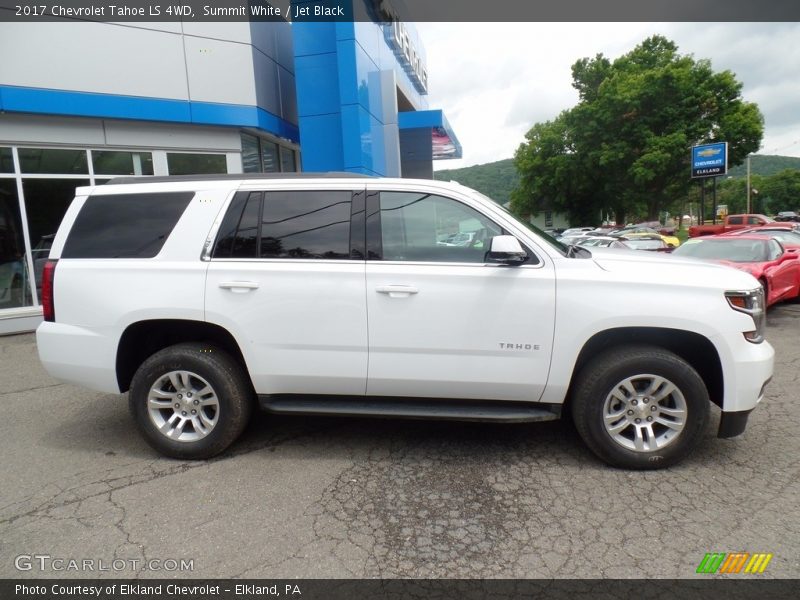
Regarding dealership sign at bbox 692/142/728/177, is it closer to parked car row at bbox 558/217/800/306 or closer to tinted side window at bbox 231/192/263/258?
parked car row at bbox 558/217/800/306

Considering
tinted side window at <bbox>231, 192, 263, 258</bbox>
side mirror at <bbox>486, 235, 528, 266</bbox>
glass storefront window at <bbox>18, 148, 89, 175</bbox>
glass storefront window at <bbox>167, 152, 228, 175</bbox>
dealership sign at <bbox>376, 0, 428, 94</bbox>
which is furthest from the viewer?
dealership sign at <bbox>376, 0, 428, 94</bbox>

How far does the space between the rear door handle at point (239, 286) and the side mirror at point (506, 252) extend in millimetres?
1619

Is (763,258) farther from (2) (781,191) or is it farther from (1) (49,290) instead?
(2) (781,191)

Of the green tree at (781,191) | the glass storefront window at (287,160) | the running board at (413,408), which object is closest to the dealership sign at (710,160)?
the glass storefront window at (287,160)

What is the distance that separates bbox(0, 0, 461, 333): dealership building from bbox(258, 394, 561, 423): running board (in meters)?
8.02

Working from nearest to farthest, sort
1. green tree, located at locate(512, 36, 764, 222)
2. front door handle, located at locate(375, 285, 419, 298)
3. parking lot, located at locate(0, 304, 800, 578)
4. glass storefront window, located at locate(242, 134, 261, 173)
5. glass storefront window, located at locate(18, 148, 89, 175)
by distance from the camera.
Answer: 1. parking lot, located at locate(0, 304, 800, 578)
2. front door handle, located at locate(375, 285, 419, 298)
3. glass storefront window, located at locate(18, 148, 89, 175)
4. glass storefront window, located at locate(242, 134, 261, 173)
5. green tree, located at locate(512, 36, 764, 222)

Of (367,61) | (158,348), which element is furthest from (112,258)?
(367,61)

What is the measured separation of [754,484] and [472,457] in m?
1.79

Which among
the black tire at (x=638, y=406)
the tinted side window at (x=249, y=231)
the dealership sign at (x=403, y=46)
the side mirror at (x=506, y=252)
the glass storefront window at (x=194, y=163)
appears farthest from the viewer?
the dealership sign at (x=403, y=46)

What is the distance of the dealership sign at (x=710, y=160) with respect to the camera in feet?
102

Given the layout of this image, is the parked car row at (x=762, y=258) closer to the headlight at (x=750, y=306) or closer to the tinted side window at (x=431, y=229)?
the headlight at (x=750, y=306)

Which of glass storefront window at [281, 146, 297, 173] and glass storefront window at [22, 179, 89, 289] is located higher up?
glass storefront window at [281, 146, 297, 173]

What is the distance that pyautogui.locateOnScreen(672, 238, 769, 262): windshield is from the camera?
8977mm

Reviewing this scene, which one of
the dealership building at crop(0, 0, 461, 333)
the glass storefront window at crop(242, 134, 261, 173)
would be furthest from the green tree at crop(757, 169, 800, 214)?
the glass storefront window at crop(242, 134, 261, 173)
